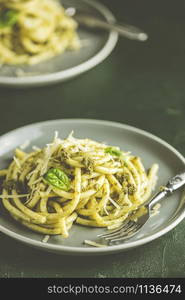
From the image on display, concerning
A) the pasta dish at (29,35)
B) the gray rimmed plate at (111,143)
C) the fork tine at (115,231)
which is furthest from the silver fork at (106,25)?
the fork tine at (115,231)

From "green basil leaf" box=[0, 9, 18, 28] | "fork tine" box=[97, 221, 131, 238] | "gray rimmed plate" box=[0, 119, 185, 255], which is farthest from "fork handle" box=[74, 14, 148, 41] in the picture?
"fork tine" box=[97, 221, 131, 238]

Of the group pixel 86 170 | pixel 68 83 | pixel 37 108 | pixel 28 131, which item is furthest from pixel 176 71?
pixel 86 170

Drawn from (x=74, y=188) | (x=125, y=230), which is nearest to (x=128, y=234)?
(x=125, y=230)

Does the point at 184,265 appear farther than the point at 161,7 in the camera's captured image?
No

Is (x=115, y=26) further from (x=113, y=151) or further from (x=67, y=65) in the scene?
(x=113, y=151)

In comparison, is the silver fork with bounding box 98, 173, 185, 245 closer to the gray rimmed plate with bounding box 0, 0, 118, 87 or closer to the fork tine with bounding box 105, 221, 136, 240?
the fork tine with bounding box 105, 221, 136, 240

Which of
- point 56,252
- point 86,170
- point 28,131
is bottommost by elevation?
point 56,252

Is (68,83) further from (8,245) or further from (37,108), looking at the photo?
(8,245)

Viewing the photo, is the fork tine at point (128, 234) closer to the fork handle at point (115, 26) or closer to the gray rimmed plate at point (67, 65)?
the gray rimmed plate at point (67, 65)
